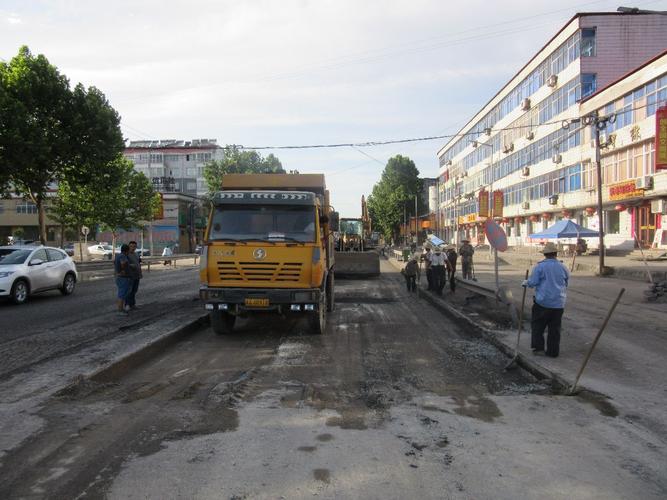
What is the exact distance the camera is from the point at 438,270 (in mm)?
17156

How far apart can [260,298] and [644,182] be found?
27.3 m

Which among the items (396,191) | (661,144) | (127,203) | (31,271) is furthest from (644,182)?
(396,191)

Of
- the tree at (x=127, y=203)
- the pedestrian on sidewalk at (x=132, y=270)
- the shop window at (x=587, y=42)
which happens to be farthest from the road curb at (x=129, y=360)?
the shop window at (x=587, y=42)

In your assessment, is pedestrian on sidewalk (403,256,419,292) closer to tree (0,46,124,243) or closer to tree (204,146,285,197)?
tree (0,46,124,243)

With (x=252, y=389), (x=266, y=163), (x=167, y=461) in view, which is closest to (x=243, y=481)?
(x=167, y=461)

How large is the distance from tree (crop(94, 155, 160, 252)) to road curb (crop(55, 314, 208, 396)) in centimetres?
3211

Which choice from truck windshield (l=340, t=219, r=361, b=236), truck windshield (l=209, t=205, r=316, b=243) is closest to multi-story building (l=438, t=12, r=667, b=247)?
truck windshield (l=340, t=219, r=361, b=236)

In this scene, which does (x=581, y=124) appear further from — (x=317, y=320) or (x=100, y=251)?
(x=100, y=251)

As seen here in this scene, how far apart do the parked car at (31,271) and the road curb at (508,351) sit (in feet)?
37.1

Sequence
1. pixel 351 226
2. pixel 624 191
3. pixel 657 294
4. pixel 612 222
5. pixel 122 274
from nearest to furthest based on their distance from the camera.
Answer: pixel 122 274 → pixel 657 294 → pixel 351 226 → pixel 624 191 → pixel 612 222

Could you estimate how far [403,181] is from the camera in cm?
8331

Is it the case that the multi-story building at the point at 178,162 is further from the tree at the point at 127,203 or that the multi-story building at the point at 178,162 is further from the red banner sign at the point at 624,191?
the red banner sign at the point at 624,191

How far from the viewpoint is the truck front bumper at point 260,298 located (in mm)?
8969

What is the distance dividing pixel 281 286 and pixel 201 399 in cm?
348
